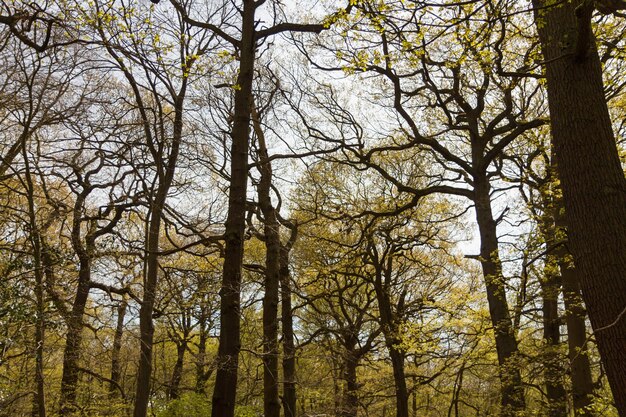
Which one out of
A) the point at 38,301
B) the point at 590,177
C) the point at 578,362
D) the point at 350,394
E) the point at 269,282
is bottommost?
the point at 350,394

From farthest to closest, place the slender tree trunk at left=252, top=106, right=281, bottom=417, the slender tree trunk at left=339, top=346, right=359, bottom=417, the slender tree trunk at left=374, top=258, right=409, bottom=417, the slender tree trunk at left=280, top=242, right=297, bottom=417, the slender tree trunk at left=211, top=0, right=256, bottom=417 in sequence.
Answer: the slender tree trunk at left=374, top=258, right=409, bottom=417, the slender tree trunk at left=339, top=346, right=359, bottom=417, the slender tree trunk at left=280, top=242, right=297, bottom=417, the slender tree trunk at left=252, top=106, right=281, bottom=417, the slender tree trunk at left=211, top=0, right=256, bottom=417

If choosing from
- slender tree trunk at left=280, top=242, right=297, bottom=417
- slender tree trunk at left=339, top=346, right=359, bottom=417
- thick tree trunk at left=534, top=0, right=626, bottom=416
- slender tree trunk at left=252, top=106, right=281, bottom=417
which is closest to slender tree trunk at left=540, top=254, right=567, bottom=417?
slender tree trunk at left=339, top=346, right=359, bottom=417

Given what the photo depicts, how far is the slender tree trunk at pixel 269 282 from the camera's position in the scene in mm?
8484

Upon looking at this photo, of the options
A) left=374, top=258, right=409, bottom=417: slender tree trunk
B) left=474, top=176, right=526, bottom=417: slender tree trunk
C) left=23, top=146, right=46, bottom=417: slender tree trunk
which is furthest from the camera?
left=374, top=258, right=409, bottom=417: slender tree trunk

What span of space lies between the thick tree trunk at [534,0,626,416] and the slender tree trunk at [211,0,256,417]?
3.37 meters

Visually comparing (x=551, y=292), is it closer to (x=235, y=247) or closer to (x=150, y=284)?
(x=235, y=247)

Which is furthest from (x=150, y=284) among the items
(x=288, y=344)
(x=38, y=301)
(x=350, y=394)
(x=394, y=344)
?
(x=350, y=394)

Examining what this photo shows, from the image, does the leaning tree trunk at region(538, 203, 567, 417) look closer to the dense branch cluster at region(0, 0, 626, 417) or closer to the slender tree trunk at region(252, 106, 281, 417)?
the dense branch cluster at region(0, 0, 626, 417)

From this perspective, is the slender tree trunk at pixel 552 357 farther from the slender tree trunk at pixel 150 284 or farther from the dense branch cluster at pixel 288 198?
the slender tree trunk at pixel 150 284

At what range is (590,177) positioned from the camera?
3.57 m

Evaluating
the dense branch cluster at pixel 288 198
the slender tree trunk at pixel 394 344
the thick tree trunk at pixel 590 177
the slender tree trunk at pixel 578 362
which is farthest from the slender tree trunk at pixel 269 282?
the thick tree trunk at pixel 590 177

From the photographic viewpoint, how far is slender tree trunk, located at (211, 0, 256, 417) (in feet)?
16.9

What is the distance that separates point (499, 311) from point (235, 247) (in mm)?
5579

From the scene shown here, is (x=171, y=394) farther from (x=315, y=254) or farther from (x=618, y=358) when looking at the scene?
(x=618, y=358)
